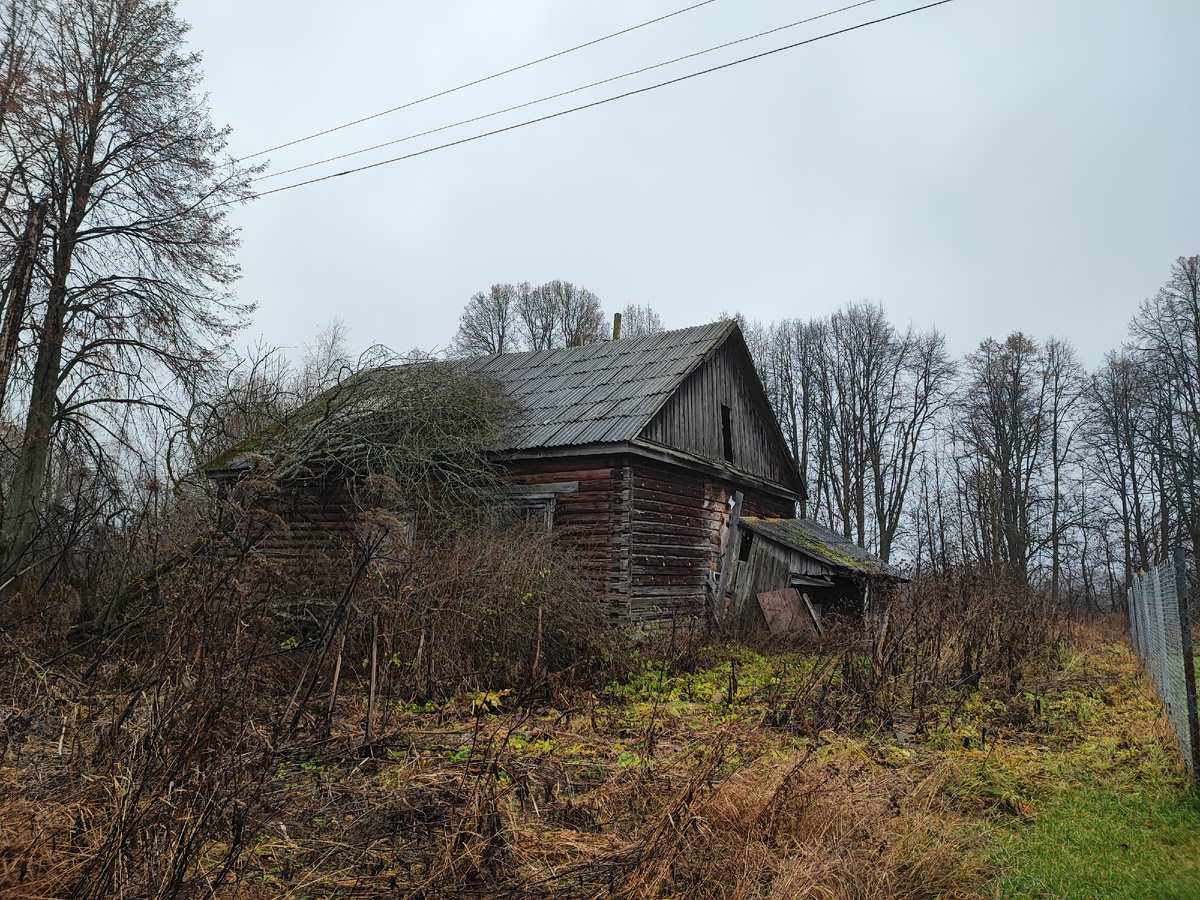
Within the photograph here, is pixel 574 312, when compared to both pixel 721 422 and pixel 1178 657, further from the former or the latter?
pixel 1178 657

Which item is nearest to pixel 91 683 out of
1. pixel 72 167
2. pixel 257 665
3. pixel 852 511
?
pixel 257 665

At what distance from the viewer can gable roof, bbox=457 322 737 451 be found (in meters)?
12.5

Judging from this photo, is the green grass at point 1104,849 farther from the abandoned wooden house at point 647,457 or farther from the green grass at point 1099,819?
the abandoned wooden house at point 647,457

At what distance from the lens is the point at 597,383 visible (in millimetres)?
14578

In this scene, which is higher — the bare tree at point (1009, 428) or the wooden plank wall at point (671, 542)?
the bare tree at point (1009, 428)

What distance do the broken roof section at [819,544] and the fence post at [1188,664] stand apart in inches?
280

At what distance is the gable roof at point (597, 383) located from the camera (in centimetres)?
1246

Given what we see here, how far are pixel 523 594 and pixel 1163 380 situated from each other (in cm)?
2414

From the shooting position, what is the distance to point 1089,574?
31812 millimetres

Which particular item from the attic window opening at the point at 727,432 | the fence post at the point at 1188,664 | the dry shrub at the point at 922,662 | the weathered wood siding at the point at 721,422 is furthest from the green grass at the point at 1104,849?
the attic window opening at the point at 727,432

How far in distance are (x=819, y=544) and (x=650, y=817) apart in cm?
1136

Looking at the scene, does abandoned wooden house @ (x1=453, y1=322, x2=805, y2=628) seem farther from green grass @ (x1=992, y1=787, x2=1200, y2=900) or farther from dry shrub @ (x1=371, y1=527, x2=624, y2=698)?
green grass @ (x1=992, y1=787, x2=1200, y2=900)

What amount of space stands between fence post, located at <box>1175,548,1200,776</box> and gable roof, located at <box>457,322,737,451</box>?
742 centimetres

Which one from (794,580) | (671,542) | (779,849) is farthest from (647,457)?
(779,849)
